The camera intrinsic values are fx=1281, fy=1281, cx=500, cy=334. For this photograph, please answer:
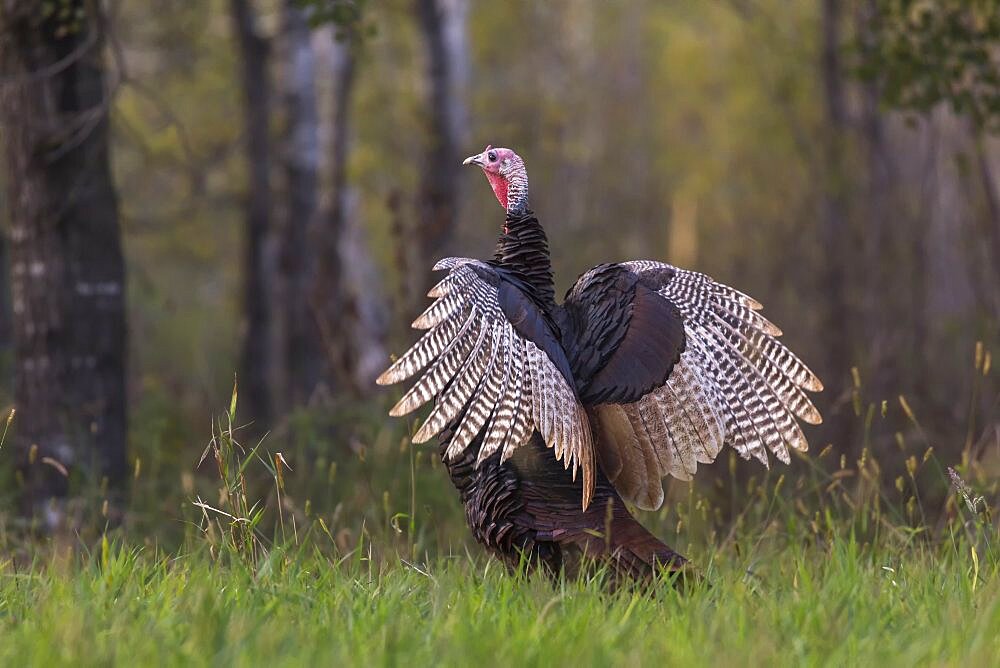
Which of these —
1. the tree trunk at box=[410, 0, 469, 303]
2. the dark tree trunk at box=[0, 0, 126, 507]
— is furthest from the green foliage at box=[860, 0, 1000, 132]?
the tree trunk at box=[410, 0, 469, 303]

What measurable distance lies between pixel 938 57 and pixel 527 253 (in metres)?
2.54

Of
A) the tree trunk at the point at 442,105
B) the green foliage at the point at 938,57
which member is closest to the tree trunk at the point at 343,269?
the tree trunk at the point at 442,105

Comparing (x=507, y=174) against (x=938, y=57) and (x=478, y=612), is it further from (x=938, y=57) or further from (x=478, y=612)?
(x=938, y=57)

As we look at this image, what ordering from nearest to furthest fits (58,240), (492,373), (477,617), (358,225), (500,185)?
(477,617) < (492,373) < (500,185) < (58,240) < (358,225)

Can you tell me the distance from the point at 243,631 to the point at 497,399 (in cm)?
135

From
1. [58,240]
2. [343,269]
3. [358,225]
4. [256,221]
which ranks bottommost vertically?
[343,269]

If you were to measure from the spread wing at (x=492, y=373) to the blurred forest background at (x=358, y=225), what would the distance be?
41 centimetres

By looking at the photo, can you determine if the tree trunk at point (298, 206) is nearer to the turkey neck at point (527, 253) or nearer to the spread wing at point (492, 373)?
the turkey neck at point (527, 253)

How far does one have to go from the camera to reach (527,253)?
488 cm

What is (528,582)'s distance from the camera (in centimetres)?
423

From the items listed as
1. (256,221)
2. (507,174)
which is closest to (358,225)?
(256,221)

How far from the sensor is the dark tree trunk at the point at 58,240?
616 centimetres

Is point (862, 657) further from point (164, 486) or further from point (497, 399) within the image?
point (164, 486)

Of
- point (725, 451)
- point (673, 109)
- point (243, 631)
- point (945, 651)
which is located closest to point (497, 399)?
point (243, 631)
